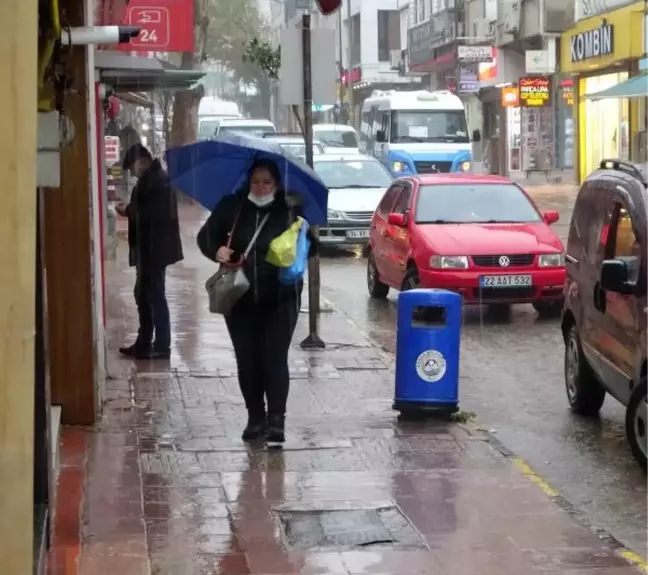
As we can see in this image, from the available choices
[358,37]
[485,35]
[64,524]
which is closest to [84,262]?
[64,524]

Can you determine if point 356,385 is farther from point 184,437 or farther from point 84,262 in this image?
point 84,262

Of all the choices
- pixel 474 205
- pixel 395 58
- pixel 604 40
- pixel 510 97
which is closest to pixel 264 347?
pixel 474 205

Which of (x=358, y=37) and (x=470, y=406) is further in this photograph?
(x=358, y=37)

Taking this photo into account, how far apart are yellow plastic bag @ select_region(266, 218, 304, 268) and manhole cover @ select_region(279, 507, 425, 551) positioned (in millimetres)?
1679

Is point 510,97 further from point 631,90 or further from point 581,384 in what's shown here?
point 581,384

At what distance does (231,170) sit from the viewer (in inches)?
333

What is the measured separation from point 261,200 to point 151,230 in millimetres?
3398

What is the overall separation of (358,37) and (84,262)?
62.0m

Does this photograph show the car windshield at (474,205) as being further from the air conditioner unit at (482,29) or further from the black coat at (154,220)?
the air conditioner unit at (482,29)

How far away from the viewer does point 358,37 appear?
68.8m

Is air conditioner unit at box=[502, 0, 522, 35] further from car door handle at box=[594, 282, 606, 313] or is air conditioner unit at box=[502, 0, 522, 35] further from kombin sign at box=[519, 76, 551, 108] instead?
car door handle at box=[594, 282, 606, 313]

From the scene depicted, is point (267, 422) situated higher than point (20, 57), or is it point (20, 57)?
point (20, 57)

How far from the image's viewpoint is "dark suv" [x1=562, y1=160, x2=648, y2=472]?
777cm

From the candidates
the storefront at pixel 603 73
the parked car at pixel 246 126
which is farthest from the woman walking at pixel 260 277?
the parked car at pixel 246 126
